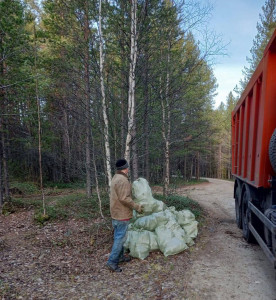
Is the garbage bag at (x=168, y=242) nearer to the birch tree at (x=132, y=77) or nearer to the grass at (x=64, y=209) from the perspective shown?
the birch tree at (x=132, y=77)

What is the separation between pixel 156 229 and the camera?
491 cm

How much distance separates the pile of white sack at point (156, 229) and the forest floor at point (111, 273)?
0.58ft

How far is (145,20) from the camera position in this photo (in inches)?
237

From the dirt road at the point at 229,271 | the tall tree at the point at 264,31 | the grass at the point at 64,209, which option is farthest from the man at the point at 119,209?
the tall tree at the point at 264,31

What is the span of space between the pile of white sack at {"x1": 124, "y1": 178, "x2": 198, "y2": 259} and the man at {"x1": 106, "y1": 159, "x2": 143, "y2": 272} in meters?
0.50

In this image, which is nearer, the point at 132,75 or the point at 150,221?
the point at 150,221

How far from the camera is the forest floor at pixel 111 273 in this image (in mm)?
3375

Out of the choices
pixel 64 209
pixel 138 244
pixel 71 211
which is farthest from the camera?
pixel 64 209

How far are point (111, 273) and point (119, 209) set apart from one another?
107cm

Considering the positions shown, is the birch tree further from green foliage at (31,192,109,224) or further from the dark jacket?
green foliage at (31,192,109,224)

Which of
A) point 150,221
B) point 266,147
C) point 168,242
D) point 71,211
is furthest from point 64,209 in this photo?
point 266,147

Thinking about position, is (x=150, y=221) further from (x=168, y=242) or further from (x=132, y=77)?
(x=132, y=77)

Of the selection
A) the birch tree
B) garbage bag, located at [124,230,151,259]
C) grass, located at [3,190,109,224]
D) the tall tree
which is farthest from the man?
the tall tree

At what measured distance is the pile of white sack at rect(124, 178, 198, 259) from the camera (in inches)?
181
